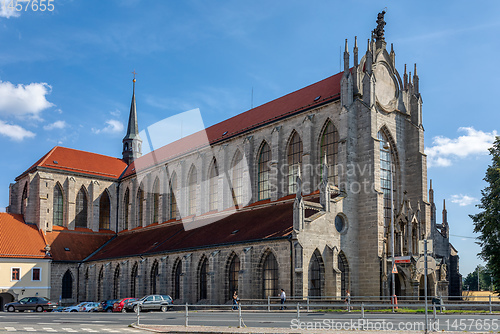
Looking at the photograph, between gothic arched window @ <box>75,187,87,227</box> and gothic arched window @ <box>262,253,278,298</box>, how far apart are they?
36122 mm

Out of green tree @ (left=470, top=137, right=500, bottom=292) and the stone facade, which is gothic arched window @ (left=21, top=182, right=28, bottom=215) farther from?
green tree @ (left=470, top=137, right=500, bottom=292)

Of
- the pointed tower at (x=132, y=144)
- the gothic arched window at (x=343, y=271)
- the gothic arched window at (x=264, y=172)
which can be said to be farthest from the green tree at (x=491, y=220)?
the pointed tower at (x=132, y=144)

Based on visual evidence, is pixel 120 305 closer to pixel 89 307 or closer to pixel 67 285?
pixel 89 307

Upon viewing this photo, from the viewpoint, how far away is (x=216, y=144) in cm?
5478

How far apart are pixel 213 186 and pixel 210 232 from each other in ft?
28.2

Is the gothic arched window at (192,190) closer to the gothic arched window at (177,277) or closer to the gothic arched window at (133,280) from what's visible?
the gothic arched window at (133,280)

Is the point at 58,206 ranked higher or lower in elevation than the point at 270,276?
higher

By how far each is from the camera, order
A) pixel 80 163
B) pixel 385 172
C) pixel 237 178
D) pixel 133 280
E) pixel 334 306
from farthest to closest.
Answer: pixel 80 163 < pixel 133 280 < pixel 237 178 < pixel 385 172 < pixel 334 306

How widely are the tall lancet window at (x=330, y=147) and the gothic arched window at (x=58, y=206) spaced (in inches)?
1444

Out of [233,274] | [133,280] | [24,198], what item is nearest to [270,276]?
[233,274]

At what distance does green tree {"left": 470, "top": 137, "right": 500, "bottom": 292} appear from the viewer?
40.4 meters

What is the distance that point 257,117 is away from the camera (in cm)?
5297

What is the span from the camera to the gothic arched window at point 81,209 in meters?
68.2

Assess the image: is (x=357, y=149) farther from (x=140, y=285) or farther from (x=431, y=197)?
(x=140, y=285)
